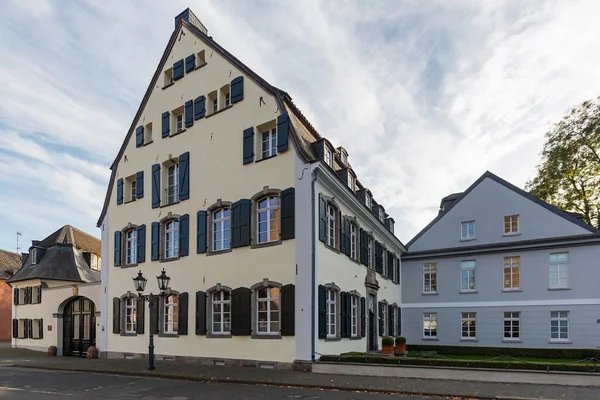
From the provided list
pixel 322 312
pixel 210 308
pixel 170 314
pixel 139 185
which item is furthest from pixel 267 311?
pixel 139 185

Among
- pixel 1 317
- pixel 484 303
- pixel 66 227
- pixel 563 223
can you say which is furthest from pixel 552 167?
pixel 1 317

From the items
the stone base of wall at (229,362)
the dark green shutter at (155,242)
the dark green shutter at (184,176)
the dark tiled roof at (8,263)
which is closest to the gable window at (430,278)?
the stone base of wall at (229,362)

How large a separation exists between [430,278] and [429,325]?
2.98 metres

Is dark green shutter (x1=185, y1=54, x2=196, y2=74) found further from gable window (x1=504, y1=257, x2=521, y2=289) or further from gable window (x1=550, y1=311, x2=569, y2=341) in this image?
gable window (x1=550, y1=311, x2=569, y2=341)

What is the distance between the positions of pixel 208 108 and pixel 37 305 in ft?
64.6

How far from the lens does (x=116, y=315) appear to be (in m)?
22.7

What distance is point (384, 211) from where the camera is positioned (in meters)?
30.5

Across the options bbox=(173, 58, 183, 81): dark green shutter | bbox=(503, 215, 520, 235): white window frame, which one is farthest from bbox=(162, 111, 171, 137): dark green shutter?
bbox=(503, 215, 520, 235): white window frame

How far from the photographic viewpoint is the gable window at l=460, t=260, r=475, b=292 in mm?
28688

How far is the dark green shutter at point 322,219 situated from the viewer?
1667 cm

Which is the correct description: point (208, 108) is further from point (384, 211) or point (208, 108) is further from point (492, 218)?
point (492, 218)

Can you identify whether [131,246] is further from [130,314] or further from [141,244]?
[130,314]

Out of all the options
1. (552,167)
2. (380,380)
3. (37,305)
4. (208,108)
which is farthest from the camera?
(552,167)

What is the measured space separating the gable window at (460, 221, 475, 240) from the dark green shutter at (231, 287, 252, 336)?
56.6ft
